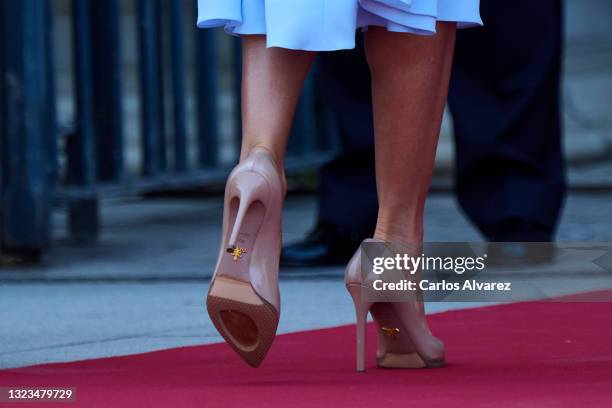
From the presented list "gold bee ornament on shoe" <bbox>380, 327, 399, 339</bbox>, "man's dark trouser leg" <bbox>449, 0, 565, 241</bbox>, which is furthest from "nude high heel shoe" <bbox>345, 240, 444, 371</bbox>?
"man's dark trouser leg" <bbox>449, 0, 565, 241</bbox>

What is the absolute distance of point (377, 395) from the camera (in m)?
1.60

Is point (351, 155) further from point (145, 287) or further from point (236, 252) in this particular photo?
point (236, 252)

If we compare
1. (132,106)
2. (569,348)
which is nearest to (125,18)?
(132,106)

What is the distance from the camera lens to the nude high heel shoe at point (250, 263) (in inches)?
66.7

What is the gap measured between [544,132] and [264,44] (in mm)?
1516

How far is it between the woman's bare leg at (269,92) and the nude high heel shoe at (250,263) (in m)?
0.03

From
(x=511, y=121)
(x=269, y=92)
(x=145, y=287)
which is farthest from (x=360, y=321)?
(x=511, y=121)

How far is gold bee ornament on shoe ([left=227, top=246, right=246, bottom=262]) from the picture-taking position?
5.63ft

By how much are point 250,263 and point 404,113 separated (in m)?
0.30

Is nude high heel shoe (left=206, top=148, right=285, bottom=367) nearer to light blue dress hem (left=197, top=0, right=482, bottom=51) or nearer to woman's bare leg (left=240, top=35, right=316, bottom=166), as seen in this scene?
woman's bare leg (left=240, top=35, right=316, bottom=166)

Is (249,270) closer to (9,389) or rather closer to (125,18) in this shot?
(9,389)

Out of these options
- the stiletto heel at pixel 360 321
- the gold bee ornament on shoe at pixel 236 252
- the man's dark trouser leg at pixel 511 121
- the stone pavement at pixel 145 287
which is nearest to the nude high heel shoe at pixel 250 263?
the gold bee ornament on shoe at pixel 236 252

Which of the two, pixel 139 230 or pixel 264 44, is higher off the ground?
pixel 264 44

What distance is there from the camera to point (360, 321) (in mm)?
1789
